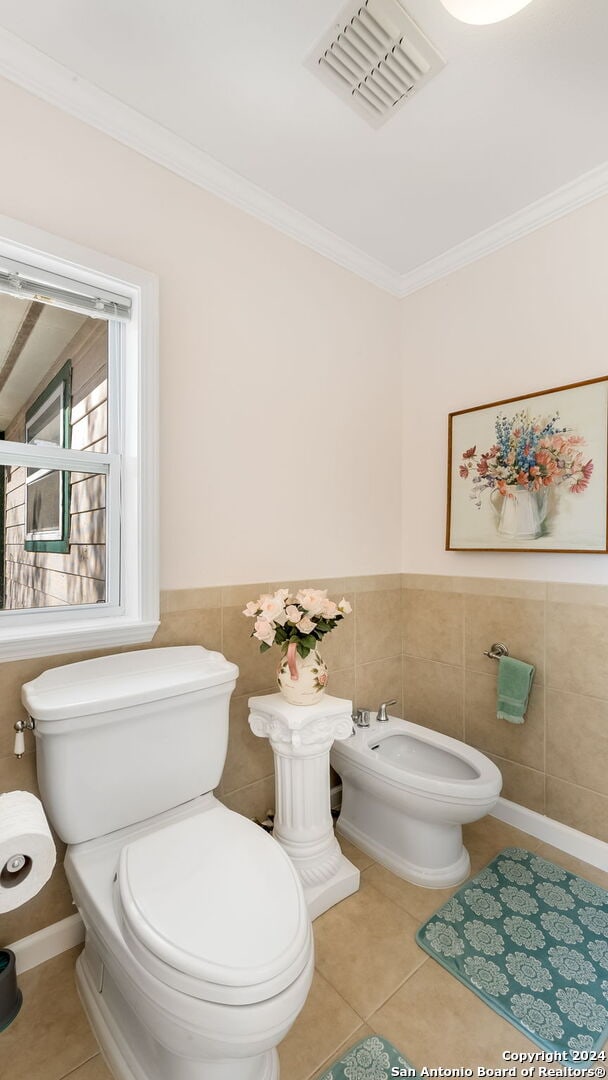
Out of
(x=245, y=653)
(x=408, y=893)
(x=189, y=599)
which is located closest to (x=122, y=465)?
(x=189, y=599)

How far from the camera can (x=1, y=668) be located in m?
1.25

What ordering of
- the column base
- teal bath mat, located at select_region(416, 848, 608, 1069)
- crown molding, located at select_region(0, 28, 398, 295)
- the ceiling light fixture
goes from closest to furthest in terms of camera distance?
the ceiling light fixture, teal bath mat, located at select_region(416, 848, 608, 1069), crown molding, located at select_region(0, 28, 398, 295), the column base

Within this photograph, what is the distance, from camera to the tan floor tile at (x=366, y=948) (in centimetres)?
126

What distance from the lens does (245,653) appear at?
1732 millimetres

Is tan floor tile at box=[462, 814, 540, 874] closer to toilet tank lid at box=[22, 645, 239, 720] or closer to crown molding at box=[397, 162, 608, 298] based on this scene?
toilet tank lid at box=[22, 645, 239, 720]

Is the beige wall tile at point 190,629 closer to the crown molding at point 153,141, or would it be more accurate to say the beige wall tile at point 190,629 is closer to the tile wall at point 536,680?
the tile wall at point 536,680

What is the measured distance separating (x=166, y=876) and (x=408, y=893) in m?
0.99

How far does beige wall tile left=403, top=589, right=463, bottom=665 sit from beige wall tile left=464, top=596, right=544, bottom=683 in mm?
47

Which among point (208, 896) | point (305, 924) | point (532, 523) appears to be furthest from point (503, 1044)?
point (532, 523)

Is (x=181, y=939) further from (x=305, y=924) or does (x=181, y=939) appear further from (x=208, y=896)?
(x=305, y=924)

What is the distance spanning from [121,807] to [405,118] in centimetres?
217

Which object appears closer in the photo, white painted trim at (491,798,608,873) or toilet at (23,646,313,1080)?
toilet at (23,646,313,1080)

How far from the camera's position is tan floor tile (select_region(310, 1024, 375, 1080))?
107 centimetres

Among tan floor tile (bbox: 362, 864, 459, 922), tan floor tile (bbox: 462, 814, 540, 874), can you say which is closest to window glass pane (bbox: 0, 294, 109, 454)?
tan floor tile (bbox: 362, 864, 459, 922)
